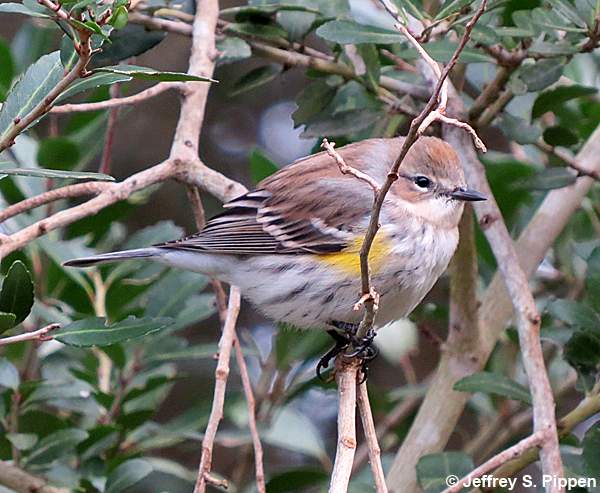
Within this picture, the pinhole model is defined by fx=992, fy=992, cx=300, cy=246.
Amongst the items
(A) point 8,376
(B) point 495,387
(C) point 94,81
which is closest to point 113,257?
(A) point 8,376

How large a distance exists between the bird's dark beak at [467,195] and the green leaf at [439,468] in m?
0.66

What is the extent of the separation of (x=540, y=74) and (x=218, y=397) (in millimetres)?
1198

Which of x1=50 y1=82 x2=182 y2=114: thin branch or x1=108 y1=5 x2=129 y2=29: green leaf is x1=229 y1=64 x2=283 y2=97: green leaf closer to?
x1=50 y1=82 x2=182 y2=114: thin branch

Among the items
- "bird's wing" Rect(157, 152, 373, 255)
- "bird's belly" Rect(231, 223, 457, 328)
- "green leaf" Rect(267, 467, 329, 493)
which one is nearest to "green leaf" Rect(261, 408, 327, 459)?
"green leaf" Rect(267, 467, 329, 493)

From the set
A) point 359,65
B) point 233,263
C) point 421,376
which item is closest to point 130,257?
point 233,263

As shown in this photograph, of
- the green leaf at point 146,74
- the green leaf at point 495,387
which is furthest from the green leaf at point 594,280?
the green leaf at point 146,74

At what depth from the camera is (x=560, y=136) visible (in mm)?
2828

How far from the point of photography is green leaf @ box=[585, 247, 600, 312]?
2.42 metres

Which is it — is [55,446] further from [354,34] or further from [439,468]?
[354,34]

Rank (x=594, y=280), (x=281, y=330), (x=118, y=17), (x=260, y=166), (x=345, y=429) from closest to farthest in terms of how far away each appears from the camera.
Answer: (x=118, y=17), (x=345, y=429), (x=594, y=280), (x=281, y=330), (x=260, y=166)

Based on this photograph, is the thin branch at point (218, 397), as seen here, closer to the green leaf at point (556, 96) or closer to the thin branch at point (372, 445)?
the thin branch at point (372, 445)

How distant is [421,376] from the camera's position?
5.27 meters

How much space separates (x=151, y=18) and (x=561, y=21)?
108 cm

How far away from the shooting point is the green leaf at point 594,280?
2.42m
